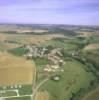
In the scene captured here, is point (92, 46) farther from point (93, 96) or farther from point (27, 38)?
point (27, 38)

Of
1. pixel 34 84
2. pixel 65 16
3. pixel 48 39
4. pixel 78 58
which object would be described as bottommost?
pixel 34 84

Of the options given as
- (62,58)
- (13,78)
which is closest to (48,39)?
(62,58)

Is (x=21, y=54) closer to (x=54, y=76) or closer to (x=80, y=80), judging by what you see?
(x=54, y=76)

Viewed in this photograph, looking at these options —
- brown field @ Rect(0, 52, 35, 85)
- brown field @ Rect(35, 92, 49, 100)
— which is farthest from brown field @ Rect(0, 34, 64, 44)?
brown field @ Rect(35, 92, 49, 100)

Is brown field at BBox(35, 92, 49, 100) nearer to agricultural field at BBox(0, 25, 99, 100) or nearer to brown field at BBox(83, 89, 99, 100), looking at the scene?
agricultural field at BBox(0, 25, 99, 100)

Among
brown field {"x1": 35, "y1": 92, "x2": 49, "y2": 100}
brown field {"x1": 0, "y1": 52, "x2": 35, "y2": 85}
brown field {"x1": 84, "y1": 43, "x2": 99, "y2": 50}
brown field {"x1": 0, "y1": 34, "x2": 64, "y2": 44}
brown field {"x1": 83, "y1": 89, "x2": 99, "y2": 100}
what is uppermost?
brown field {"x1": 0, "y1": 34, "x2": 64, "y2": 44}

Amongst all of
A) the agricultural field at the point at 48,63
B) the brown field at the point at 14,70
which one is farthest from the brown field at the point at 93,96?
the brown field at the point at 14,70

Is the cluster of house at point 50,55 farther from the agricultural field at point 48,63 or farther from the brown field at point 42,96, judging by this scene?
the brown field at point 42,96
